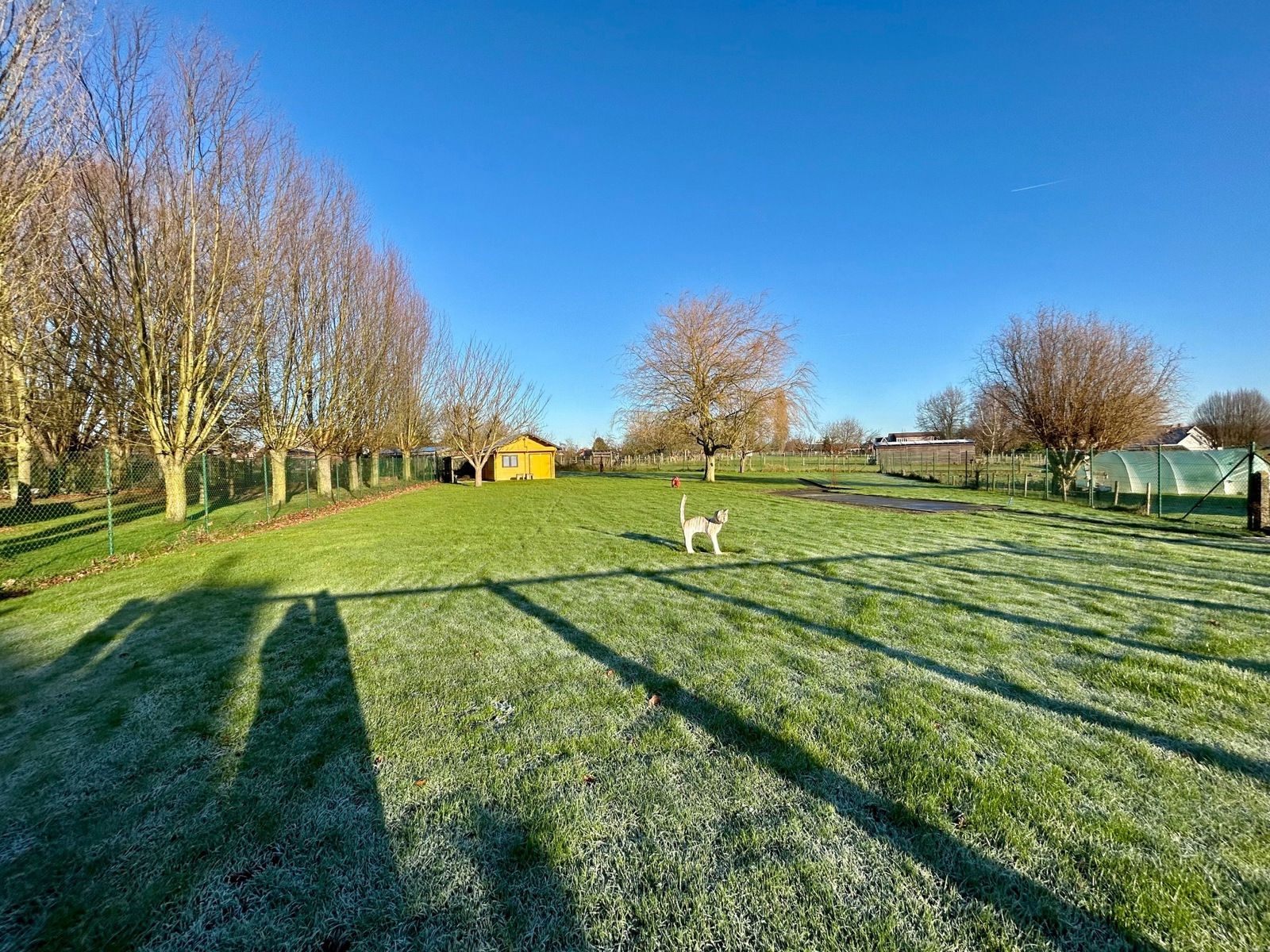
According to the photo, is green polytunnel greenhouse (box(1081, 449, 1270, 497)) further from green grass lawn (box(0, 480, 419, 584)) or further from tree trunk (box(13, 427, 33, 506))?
tree trunk (box(13, 427, 33, 506))

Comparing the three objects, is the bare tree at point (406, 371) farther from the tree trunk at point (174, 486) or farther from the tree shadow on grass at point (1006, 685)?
the tree shadow on grass at point (1006, 685)

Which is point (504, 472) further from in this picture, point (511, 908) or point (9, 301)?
point (511, 908)

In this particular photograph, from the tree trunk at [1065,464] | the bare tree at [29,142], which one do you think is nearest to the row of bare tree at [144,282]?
the bare tree at [29,142]

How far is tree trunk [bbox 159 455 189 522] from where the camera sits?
414 inches

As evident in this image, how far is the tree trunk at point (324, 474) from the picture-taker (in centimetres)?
1903

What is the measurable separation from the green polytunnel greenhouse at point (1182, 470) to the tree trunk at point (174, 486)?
85.2ft

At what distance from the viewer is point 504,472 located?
117 ft

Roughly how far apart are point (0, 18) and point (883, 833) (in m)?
12.6

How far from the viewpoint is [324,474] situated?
1942cm

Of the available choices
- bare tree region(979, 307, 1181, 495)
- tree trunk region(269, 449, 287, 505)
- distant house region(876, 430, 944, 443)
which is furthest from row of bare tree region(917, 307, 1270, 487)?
distant house region(876, 430, 944, 443)

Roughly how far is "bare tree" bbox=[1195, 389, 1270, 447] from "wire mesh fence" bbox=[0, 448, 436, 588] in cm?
5526

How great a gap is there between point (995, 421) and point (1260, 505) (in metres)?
23.7

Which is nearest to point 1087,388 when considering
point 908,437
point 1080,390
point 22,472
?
point 1080,390

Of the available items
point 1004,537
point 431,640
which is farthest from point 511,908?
point 1004,537
